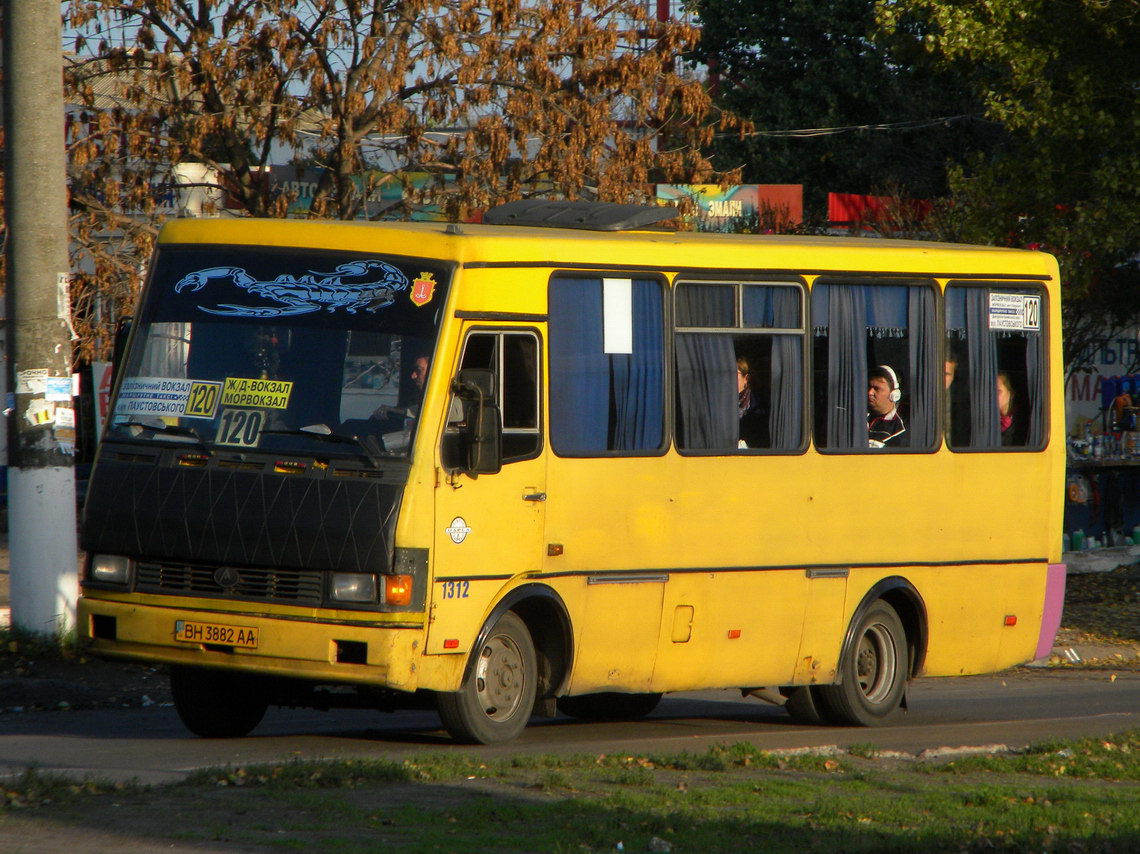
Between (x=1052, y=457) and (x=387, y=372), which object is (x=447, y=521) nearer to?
(x=387, y=372)

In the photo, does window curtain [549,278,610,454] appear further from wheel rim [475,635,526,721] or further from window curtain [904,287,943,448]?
window curtain [904,287,943,448]

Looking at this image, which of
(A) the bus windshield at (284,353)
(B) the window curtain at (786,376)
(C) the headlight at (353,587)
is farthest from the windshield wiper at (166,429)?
(B) the window curtain at (786,376)

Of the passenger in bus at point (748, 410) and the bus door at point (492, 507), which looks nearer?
the bus door at point (492, 507)

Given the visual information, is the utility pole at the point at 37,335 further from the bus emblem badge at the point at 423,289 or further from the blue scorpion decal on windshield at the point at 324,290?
the bus emblem badge at the point at 423,289

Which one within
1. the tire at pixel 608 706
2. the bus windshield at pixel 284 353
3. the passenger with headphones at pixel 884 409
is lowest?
the tire at pixel 608 706

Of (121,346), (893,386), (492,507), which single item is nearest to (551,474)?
(492,507)

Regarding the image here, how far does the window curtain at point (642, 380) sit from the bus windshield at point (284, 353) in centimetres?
134

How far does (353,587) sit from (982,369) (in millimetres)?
5014

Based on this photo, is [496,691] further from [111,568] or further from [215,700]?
[111,568]

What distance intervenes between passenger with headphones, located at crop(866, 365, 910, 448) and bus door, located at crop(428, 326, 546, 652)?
2.66 metres

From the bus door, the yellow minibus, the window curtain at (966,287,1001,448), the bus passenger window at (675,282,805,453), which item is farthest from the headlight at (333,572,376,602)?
the window curtain at (966,287,1001,448)

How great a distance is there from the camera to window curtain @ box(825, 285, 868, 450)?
11078 mm

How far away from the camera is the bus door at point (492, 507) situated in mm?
9000

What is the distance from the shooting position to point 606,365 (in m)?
9.97
